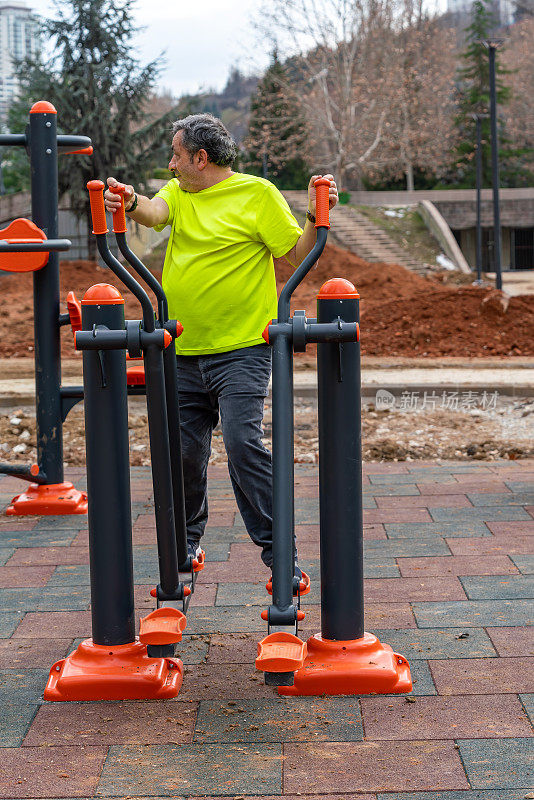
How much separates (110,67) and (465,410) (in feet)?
60.7

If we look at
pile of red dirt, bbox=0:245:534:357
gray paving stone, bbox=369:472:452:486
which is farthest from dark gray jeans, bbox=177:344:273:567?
pile of red dirt, bbox=0:245:534:357

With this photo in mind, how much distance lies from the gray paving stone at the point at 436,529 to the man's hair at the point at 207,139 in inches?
80.2

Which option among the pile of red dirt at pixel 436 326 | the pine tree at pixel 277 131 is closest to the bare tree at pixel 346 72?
the pine tree at pixel 277 131

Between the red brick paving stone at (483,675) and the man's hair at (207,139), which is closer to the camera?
the red brick paving stone at (483,675)

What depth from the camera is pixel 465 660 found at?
10.1 ft

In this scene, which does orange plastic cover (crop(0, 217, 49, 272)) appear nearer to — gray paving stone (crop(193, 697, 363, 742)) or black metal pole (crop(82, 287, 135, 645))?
black metal pole (crop(82, 287, 135, 645))

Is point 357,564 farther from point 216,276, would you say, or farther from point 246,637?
point 216,276

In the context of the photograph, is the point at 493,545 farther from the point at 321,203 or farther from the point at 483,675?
the point at 321,203

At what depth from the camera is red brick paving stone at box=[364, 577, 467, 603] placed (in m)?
3.69

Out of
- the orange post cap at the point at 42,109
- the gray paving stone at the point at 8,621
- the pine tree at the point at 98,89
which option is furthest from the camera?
the pine tree at the point at 98,89

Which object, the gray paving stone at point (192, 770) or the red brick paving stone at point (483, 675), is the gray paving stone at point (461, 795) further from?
the red brick paving stone at point (483, 675)

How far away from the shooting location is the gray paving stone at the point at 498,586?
3.66 meters

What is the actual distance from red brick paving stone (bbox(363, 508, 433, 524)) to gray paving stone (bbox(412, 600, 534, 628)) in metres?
1.20

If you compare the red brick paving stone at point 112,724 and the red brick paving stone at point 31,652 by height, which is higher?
the red brick paving stone at point 31,652
